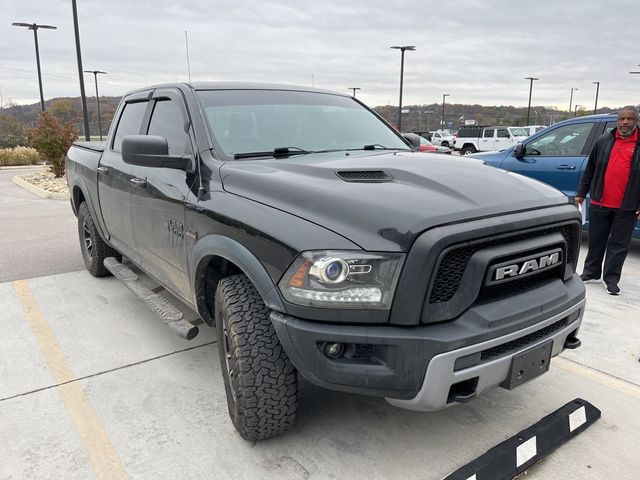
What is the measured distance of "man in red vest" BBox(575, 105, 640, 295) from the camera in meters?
4.80

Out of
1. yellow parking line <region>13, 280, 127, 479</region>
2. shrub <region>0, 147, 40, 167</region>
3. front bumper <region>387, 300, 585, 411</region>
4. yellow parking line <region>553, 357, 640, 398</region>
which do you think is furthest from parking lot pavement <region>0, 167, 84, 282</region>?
shrub <region>0, 147, 40, 167</region>

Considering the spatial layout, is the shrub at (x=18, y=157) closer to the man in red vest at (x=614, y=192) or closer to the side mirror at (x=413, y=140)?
the side mirror at (x=413, y=140)

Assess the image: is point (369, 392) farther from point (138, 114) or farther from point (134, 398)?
point (138, 114)

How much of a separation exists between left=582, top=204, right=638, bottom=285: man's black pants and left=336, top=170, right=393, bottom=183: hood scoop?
3.45 metres

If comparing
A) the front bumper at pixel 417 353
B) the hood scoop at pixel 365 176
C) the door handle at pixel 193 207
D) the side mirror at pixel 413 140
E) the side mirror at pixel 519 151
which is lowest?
the front bumper at pixel 417 353

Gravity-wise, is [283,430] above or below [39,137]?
below

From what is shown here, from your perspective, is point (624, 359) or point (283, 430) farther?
point (624, 359)

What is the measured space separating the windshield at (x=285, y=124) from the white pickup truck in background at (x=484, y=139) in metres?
26.4

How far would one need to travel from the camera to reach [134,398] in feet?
10.2

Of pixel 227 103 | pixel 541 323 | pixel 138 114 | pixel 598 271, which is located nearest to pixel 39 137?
pixel 138 114

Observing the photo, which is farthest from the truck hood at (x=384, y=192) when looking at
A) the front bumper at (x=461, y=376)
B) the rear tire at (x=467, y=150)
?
the rear tire at (x=467, y=150)

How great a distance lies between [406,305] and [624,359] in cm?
246

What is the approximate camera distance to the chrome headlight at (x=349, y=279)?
204 cm

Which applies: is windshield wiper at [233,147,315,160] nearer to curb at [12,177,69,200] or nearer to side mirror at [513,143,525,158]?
side mirror at [513,143,525,158]
